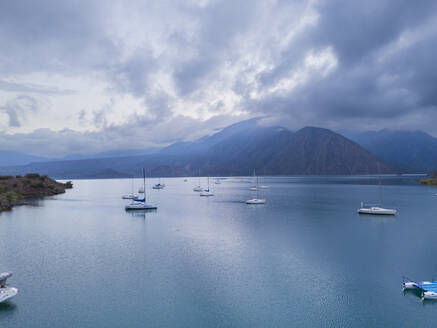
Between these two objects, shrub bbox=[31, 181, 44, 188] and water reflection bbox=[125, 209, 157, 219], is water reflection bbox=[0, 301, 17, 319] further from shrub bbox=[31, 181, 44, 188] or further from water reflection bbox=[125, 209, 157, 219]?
shrub bbox=[31, 181, 44, 188]

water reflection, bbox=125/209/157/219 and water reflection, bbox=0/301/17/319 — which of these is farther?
water reflection, bbox=125/209/157/219

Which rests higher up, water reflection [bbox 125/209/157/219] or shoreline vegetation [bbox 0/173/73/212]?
shoreline vegetation [bbox 0/173/73/212]

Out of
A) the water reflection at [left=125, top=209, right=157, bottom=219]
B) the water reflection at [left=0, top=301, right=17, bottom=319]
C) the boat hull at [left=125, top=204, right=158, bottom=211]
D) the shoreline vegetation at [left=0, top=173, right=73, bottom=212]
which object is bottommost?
the water reflection at [left=0, top=301, right=17, bottom=319]

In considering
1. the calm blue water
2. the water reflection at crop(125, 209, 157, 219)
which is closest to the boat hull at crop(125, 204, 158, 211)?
the water reflection at crop(125, 209, 157, 219)

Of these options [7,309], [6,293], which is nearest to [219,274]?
[7,309]

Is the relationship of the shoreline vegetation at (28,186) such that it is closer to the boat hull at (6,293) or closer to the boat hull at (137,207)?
the boat hull at (137,207)

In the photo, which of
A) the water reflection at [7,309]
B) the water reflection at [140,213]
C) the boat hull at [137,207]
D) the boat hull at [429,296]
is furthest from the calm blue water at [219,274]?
the boat hull at [137,207]

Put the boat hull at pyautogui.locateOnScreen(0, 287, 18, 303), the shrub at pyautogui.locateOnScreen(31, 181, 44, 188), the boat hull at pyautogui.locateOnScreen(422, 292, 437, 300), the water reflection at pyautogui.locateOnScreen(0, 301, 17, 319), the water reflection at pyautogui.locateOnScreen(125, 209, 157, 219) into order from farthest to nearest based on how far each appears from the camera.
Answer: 1. the shrub at pyautogui.locateOnScreen(31, 181, 44, 188)
2. the water reflection at pyautogui.locateOnScreen(125, 209, 157, 219)
3. the boat hull at pyautogui.locateOnScreen(422, 292, 437, 300)
4. the boat hull at pyautogui.locateOnScreen(0, 287, 18, 303)
5. the water reflection at pyautogui.locateOnScreen(0, 301, 17, 319)

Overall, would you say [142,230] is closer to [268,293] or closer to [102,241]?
[102,241]
